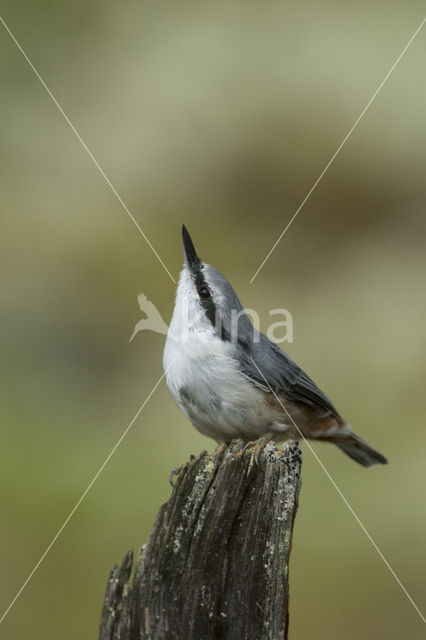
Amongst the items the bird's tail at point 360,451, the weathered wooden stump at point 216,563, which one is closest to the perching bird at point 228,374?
the bird's tail at point 360,451

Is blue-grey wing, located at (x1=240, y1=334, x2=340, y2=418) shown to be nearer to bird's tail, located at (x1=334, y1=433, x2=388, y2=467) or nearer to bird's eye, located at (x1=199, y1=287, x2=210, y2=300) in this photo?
bird's eye, located at (x1=199, y1=287, x2=210, y2=300)

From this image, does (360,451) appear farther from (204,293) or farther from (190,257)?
(190,257)

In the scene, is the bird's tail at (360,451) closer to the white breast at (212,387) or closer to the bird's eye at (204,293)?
the white breast at (212,387)

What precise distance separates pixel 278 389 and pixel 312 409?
1.23 ft

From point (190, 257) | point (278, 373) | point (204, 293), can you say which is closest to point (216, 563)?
point (278, 373)

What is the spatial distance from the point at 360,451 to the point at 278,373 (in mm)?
1225

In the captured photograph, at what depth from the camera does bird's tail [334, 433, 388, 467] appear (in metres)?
4.97

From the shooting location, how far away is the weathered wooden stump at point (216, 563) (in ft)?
8.59

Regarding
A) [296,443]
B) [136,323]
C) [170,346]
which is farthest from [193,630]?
[136,323]

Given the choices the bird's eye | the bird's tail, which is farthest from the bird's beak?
the bird's tail

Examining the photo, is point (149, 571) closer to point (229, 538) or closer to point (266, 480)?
point (229, 538)

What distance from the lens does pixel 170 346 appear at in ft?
13.4

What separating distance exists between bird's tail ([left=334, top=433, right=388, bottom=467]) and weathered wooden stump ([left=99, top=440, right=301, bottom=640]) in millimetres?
2157

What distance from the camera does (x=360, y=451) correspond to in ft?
16.6
